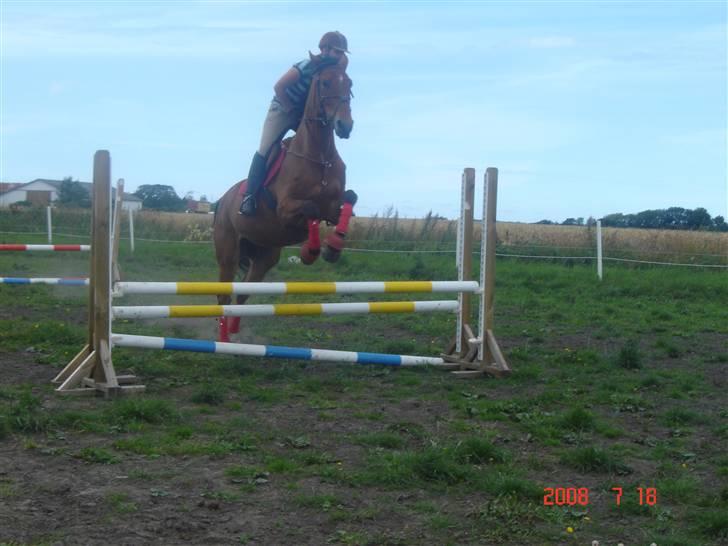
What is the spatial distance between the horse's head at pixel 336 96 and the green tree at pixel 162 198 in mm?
19276

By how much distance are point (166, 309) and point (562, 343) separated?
12.8 ft

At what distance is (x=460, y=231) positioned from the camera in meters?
6.76

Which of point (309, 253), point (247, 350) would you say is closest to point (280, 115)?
point (309, 253)

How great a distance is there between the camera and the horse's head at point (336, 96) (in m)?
5.86

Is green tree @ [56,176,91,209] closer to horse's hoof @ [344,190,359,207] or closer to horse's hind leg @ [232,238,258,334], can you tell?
horse's hind leg @ [232,238,258,334]

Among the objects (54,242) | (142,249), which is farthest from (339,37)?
(54,242)

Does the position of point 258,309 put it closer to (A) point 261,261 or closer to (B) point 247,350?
(B) point 247,350

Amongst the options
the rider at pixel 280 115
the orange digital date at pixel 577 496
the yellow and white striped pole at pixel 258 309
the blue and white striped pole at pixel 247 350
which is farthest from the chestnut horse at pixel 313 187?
the orange digital date at pixel 577 496

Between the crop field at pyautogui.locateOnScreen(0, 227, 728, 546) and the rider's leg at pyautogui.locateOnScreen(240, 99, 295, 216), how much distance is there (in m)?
1.33

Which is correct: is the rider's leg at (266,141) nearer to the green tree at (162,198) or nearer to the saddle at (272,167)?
the saddle at (272,167)

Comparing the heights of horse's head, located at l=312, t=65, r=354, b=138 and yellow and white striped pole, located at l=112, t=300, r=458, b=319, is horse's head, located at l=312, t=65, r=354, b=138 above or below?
above

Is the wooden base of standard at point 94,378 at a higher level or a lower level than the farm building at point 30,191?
lower

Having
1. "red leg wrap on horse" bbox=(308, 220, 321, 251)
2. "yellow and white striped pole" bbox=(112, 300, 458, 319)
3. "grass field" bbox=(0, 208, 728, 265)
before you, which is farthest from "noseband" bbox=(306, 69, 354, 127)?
"grass field" bbox=(0, 208, 728, 265)

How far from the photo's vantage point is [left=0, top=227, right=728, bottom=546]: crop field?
318cm
